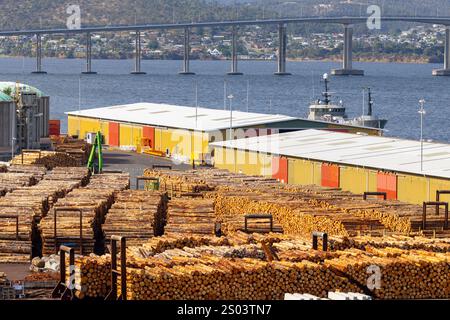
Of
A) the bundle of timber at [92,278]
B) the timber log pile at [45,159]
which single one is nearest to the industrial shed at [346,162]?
the timber log pile at [45,159]

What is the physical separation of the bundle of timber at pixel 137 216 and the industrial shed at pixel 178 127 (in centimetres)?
2740

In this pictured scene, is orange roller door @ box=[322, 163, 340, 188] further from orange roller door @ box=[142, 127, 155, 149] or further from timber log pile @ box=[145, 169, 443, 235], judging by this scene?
orange roller door @ box=[142, 127, 155, 149]

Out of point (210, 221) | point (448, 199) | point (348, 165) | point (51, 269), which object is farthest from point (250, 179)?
point (51, 269)

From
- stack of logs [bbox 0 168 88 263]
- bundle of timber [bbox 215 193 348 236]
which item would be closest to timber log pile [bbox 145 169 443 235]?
bundle of timber [bbox 215 193 348 236]

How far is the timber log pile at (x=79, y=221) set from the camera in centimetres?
3497

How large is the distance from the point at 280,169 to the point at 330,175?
14.1 feet

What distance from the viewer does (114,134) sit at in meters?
82.1

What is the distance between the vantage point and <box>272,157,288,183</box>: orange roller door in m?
57.5

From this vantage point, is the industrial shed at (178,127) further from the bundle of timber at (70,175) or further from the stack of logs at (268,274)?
the stack of logs at (268,274)

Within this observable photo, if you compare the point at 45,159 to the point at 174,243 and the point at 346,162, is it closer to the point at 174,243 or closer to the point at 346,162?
the point at 346,162

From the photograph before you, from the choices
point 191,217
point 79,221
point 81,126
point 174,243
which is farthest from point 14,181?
point 81,126

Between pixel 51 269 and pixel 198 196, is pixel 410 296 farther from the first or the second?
pixel 198 196

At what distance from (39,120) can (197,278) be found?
165ft
